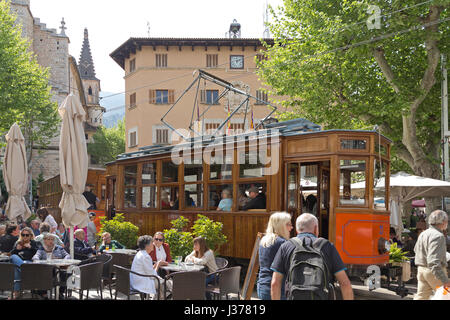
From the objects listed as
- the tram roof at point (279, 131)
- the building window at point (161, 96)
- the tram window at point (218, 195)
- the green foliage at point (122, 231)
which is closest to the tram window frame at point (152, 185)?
the green foliage at point (122, 231)

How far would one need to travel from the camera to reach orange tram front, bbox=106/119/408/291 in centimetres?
871

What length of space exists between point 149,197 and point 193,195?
5.53ft

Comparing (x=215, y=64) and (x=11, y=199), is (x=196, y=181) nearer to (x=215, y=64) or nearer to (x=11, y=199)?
(x=11, y=199)

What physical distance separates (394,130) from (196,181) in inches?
411

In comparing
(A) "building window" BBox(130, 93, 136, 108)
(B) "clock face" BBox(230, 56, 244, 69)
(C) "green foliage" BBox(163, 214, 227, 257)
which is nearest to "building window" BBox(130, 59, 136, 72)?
(A) "building window" BBox(130, 93, 136, 108)

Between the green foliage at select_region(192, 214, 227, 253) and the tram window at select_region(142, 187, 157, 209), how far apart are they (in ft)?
7.95

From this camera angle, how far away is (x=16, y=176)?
41.0 feet

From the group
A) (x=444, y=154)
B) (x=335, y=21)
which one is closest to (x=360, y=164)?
(x=335, y=21)

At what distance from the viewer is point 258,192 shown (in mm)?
9625

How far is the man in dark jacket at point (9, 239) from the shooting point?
916 cm

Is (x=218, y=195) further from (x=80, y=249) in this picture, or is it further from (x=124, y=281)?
(x=124, y=281)

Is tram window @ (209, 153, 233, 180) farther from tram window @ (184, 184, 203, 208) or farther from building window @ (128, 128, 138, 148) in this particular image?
building window @ (128, 128, 138, 148)

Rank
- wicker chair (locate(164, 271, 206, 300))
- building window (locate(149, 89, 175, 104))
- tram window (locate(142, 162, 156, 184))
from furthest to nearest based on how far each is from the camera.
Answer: building window (locate(149, 89, 175, 104)) < tram window (locate(142, 162, 156, 184)) < wicker chair (locate(164, 271, 206, 300))
